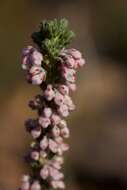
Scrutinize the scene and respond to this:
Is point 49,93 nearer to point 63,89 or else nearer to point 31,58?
point 63,89

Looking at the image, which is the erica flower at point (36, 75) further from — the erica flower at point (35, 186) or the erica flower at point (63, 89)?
the erica flower at point (35, 186)

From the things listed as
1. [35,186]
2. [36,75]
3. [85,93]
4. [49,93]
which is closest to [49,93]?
[49,93]

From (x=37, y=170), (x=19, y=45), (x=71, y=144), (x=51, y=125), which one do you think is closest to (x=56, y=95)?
(x=51, y=125)

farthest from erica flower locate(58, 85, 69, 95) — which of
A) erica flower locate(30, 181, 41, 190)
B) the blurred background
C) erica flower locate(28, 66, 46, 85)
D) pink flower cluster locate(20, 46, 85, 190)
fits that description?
the blurred background

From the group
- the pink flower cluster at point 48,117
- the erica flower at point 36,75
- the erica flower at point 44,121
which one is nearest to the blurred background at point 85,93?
the pink flower cluster at point 48,117

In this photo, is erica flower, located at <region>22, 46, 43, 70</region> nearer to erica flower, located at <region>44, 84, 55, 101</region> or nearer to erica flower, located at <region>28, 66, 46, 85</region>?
erica flower, located at <region>28, 66, 46, 85</region>

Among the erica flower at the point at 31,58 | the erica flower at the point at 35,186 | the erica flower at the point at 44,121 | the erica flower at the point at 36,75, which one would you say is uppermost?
the erica flower at the point at 31,58

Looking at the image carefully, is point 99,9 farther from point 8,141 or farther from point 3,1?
point 8,141
